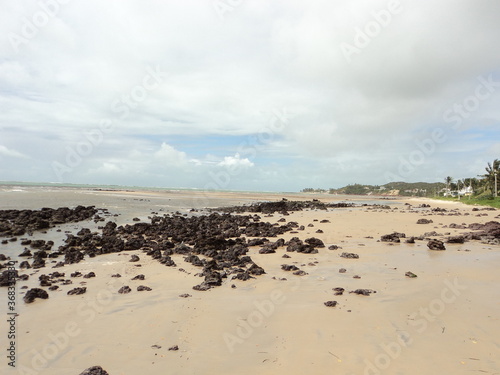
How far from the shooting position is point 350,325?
6754 mm

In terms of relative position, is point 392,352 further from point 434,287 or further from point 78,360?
point 78,360

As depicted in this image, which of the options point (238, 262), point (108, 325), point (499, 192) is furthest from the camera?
point (499, 192)

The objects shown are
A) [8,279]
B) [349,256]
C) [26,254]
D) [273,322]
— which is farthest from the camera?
[26,254]

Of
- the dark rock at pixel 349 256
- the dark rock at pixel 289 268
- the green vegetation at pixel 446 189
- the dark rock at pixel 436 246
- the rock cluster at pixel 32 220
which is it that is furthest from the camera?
the green vegetation at pixel 446 189

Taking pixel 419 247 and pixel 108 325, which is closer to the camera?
pixel 108 325

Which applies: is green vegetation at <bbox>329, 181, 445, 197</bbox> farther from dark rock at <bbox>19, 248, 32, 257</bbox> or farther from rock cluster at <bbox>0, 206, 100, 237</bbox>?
dark rock at <bbox>19, 248, 32, 257</bbox>

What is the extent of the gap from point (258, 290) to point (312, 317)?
2.55 meters

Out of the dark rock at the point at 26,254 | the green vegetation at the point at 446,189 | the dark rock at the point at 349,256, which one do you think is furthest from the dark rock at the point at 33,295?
the green vegetation at the point at 446,189

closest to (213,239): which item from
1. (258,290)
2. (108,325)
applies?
(258,290)

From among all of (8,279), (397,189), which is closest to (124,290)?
(8,279)

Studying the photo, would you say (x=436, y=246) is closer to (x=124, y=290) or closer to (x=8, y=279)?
(x=124, y=290)

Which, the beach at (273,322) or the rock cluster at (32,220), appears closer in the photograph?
the beach at (273,322)

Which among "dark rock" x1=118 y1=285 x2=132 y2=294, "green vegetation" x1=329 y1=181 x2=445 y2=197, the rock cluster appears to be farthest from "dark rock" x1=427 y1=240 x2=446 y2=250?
"green vegetation" x1=329 y1=181 x2=445 y2=197

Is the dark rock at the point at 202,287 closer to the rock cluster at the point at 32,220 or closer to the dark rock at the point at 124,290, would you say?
the dark rock at the point at 124,290
